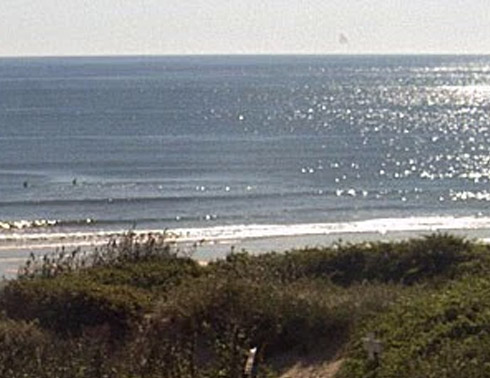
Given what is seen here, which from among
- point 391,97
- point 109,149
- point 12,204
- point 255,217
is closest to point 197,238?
point 255,217

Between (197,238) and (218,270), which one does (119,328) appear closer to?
(218,270)

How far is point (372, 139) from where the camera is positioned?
276 feet

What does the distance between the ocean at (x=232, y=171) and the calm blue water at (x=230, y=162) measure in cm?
11

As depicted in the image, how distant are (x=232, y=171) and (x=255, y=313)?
4323 cm

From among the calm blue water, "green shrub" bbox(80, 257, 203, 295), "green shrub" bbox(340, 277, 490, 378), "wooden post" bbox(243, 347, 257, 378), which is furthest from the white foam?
"wooden post" bbox(243, 347, 257, 378)

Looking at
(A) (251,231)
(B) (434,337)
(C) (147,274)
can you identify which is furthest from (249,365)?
(A) (251,231)

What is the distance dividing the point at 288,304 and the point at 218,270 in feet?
10.5

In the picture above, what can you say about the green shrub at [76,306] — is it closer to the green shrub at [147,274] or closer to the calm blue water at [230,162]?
the green shrub at [147,274]

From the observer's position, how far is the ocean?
4206 centimetres

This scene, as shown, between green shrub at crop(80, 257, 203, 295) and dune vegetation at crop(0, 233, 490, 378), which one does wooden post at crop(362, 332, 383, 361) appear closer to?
dune vegetation at crop(0, 233, 490, 378)

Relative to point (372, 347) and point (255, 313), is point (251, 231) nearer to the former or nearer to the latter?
point (255, 313)

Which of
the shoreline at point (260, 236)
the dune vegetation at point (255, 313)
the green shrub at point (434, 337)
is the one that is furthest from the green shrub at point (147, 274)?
the shoreline at point (260, 236)

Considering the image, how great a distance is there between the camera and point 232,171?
59.2 meters

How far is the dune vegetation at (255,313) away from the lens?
12.8 metres
